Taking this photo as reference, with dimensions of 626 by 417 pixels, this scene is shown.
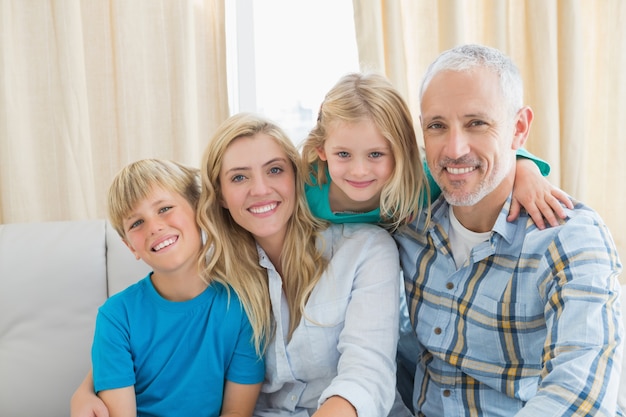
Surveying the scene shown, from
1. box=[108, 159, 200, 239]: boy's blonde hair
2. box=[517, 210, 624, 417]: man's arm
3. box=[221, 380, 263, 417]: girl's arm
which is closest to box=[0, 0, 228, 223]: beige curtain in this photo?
box=[108, 159, 200, 239]: boy's blonde hair

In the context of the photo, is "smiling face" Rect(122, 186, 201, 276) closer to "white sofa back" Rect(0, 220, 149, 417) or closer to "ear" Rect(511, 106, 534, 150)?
"white sofa back" Rect(0, 220, 149, 417)

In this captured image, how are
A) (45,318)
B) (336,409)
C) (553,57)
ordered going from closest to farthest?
(336,409)
(45,318)
(553,57)

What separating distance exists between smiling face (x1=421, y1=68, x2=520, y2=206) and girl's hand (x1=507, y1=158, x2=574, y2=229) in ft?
0.17

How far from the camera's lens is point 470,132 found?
1.39 meters

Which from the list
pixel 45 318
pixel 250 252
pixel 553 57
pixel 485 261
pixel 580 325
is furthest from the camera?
pixel 553 57

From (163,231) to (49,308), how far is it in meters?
0.50

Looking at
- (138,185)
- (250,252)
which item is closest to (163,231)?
(138,185)

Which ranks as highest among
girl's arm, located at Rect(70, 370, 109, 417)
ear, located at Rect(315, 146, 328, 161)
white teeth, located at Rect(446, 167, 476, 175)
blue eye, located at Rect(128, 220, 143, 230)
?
ear, located at Rect(315, 146, 328, 161)

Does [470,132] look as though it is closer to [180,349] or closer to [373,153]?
[373,153]

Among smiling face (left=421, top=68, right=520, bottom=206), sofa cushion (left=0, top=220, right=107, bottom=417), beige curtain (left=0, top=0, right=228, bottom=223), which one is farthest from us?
beige curtain (left=0, top=0, right=228, bottom=223)

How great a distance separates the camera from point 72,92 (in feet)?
7.24

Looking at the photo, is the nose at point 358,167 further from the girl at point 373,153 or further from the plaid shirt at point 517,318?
the plaid shirt at point 517,318

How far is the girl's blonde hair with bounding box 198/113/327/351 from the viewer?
1562 mm

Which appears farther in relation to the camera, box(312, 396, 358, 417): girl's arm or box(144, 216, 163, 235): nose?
box(144, 216, 163, 235): nose
